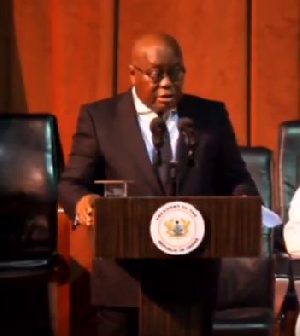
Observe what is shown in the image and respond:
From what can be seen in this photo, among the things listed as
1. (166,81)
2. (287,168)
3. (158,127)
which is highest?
(166,81)

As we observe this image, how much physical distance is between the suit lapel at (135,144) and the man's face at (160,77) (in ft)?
0.33

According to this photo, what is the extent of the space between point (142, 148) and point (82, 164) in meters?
0.16

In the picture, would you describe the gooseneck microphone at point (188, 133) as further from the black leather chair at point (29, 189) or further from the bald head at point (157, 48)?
the black leather chair at point (29, 189)

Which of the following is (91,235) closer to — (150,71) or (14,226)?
(150,71)

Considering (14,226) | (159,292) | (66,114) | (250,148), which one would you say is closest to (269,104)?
(250,148)

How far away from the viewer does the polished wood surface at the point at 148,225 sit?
71.0 inches

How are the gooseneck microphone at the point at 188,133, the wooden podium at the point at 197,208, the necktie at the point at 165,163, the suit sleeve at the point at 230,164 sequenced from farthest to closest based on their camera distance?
the suit sleeve at the point at 230,164, the necktie at the point at 165,163, the gooseneck microphone at the point at 188,133, the wooden podium at the point at 197,208

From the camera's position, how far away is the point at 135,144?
2.18 metres

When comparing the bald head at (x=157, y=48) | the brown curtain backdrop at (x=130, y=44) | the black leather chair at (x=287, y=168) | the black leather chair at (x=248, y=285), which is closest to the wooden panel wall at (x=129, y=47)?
the brown curtain backdrop at (x=130, y=44)

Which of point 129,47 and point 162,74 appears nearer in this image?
point 162,74

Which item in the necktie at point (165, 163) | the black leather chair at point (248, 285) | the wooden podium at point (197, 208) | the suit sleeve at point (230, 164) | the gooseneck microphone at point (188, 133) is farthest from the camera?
the black leather chair at point (248, 285)

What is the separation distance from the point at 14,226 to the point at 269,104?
4.40ft

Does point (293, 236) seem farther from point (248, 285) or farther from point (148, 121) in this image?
point (248, 285)

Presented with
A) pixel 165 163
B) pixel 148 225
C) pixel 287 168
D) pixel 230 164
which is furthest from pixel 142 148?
pixel 287 168
